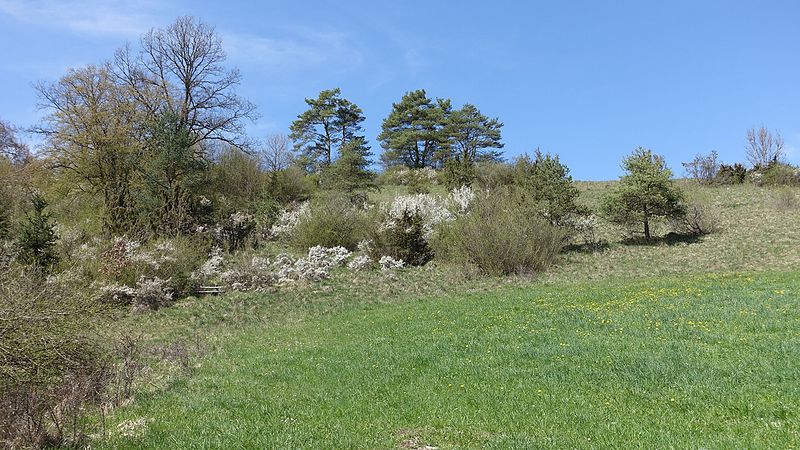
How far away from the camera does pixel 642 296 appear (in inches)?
535

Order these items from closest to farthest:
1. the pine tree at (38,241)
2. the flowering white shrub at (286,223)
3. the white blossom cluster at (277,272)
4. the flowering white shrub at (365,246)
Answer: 1. the pine tree at (38,241)
2. the white blossom cluster at (277,272)
3. the flowering white shrub at (365,246)
4. the flowering white shrub at (286,223)

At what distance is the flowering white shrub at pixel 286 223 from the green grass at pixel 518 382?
1753 centimetres

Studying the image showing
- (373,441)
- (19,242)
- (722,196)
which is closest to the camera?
(373,441)

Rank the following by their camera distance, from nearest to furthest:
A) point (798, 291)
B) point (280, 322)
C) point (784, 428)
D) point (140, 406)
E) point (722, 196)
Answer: point (784, 428)
point (140, 406)
point (798, 291)
point (280, 322)
point (722, 196)

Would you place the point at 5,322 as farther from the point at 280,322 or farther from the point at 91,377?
the point at 280,322

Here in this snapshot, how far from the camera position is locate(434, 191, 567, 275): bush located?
71.6ft

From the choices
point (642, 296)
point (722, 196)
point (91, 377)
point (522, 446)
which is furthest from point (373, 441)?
point (722, 196)

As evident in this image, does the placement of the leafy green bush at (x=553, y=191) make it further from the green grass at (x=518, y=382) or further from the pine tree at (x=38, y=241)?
the pine tree at (x=38, y=241)

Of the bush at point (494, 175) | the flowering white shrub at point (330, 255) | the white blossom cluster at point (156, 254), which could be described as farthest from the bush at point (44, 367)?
the bush at point (494, 175)

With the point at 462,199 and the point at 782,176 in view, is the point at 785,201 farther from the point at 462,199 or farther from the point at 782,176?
the point at 462,199

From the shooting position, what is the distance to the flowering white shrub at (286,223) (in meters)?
30.6

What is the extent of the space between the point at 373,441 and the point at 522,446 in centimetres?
→ 152

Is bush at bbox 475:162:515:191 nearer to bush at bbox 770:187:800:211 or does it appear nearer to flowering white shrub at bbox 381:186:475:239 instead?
flowering white shrub at bbox 381:186:475:239

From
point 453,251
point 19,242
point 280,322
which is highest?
point 19,242
